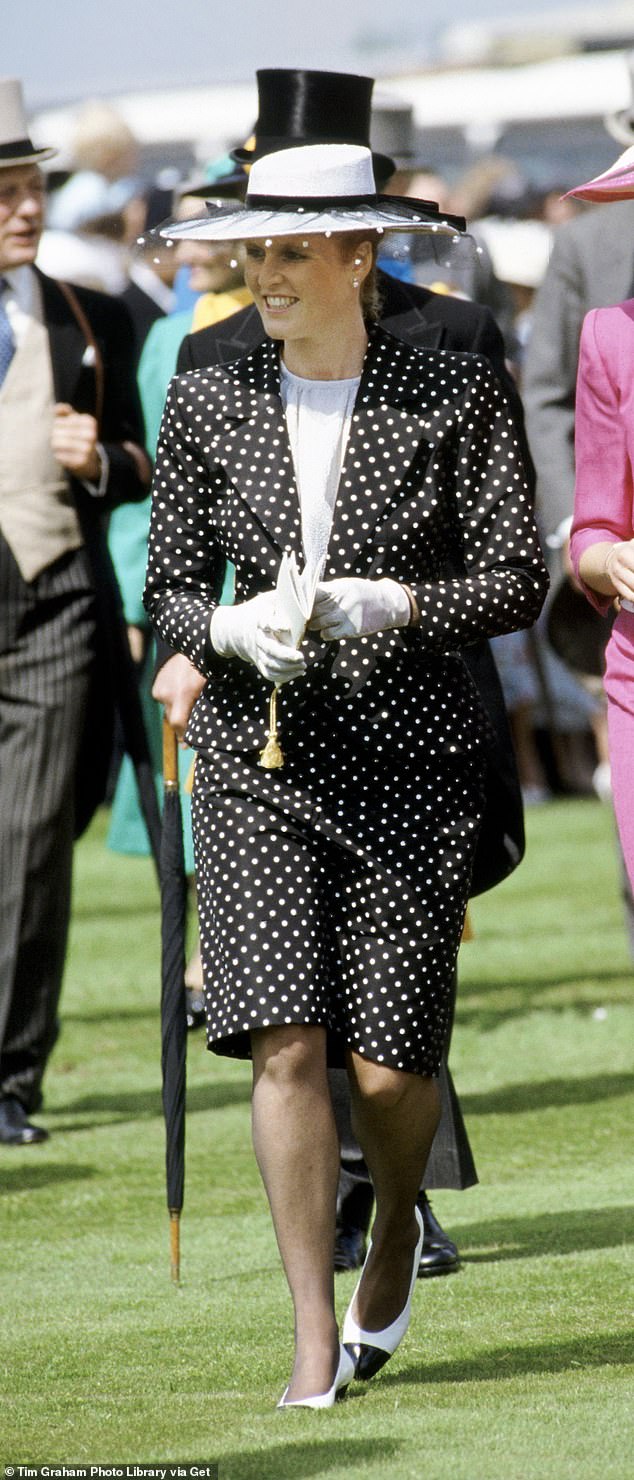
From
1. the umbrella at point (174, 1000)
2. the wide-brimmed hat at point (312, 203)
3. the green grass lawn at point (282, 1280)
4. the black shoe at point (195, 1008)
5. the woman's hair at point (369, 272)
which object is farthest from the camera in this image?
the black shoe at point (195, 1008)

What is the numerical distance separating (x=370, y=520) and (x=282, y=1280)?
174cm

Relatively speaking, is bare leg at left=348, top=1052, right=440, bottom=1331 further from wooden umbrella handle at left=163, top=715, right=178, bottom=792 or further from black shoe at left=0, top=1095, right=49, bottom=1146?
black shoe at left=0, top=1095, right=49, bottom=1146

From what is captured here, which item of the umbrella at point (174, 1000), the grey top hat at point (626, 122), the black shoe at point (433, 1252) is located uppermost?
the grey top hat at point (626, 122)

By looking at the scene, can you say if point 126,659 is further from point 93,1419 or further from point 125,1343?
point 93,1419

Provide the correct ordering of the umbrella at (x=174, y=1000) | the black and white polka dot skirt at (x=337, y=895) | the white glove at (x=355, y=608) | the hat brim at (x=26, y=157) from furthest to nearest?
the hat brim at (x=26, y=157)
the umbrella at (x=174, y=1000)
the black and white polka dot skirt at (x=337, y=895)
the white glove at (x=355, y=608)

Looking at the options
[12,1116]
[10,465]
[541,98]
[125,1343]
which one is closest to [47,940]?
[12,1116]

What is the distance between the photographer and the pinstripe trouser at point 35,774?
22.7 feet

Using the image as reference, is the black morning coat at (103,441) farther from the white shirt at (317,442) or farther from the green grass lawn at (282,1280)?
the white shirt at (317,442)

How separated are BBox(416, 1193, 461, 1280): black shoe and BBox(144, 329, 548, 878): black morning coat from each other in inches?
52.8

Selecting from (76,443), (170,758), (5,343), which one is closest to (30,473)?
(76,443)

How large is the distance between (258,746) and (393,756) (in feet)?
0.72

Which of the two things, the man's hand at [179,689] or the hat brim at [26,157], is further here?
the hat brim at [26,157]

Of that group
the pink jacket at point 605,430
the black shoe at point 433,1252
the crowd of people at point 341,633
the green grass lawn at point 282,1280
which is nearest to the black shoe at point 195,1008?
the green grass lawn at point 282,1280

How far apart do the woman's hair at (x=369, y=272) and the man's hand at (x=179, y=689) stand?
735 mm
